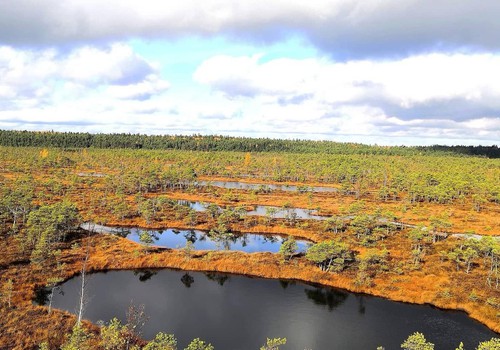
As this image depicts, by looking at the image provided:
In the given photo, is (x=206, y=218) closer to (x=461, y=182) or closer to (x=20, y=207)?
(x=20, y=207)

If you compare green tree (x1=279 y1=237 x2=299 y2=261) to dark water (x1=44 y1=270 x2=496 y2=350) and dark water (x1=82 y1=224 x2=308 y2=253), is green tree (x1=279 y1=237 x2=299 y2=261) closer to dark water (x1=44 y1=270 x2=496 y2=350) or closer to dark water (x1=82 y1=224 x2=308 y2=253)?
dark water (x1=44 y1=270 x2=496 y2=350)

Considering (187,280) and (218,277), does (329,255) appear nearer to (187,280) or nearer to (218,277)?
(218,277)

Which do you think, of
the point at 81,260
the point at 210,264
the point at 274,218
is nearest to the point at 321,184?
the point at 274,218

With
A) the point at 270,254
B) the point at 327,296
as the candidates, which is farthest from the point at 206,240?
the point at 327,296

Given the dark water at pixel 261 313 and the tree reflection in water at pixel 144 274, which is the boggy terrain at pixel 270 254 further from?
the dark water at pixel 261 313

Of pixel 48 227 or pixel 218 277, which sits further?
pixel 48 227

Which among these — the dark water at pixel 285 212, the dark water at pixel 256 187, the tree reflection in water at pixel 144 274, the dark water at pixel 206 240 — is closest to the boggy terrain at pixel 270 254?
the tree reflection in water at pixel 144 274
